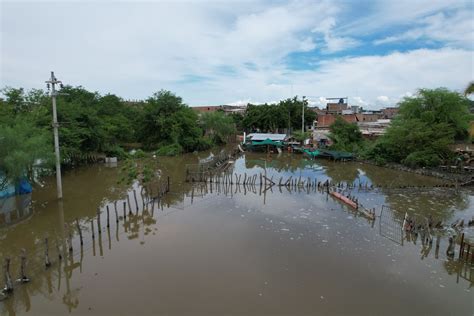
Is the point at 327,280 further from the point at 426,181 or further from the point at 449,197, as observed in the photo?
the point at 426,181

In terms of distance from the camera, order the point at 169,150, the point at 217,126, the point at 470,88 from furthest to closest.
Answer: the point at 217,126
the point at 169,150
the point at 470,88

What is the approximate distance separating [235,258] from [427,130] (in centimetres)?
2278

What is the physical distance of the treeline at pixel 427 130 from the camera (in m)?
25.8

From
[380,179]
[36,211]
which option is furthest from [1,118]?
[380,179]

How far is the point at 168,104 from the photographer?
36438 millimetres

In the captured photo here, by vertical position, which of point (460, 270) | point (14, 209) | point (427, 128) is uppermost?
point (427, 128)

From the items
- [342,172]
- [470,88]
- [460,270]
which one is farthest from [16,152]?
[342,172]

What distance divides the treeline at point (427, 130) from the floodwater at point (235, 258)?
7.85 metres

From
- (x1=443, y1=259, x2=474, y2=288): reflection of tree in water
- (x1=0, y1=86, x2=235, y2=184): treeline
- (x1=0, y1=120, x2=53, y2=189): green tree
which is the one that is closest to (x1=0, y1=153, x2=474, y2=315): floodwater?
(x1=443, y1=259, x2=474, y2=288): reflection of tree in water

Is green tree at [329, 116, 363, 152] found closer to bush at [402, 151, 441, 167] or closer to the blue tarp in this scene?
bush at [402, 151, 441, 167]

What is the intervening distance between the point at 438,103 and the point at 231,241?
81.1ft

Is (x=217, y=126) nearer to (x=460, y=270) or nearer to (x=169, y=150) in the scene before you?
(x=169, y=150)

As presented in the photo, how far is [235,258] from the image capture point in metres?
10.5

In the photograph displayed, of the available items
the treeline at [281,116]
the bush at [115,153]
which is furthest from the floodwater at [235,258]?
the treeline at [281,116]
